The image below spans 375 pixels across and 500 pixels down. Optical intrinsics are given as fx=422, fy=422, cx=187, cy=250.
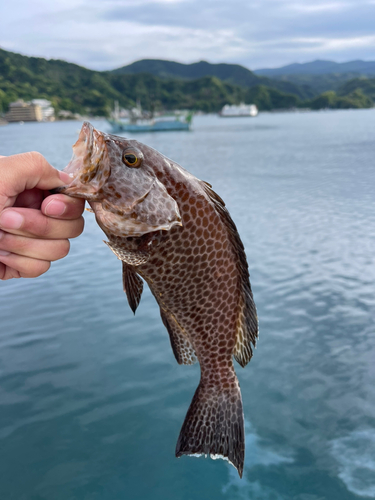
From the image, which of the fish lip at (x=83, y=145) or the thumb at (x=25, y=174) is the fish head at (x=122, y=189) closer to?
the fish lip at (x=83, y=145)

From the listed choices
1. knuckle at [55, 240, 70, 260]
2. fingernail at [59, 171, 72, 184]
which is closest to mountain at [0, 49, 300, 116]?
knuckle at [55, 240, 70, 260]

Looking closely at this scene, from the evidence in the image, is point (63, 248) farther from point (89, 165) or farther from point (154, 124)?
point (154, 124)

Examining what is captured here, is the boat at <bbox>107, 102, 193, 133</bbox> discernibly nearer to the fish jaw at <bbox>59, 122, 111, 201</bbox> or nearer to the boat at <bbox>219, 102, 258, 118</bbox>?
the fish jaw at <bbox>59, 122, 111, 201</bbox>

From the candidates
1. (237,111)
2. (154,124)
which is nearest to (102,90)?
(237,111)

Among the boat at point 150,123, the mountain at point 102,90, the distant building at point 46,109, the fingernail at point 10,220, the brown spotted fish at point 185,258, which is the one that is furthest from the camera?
the mountain at point 102,90

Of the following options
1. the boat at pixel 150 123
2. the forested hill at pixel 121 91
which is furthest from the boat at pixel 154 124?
the forested hill at pixel 121 91

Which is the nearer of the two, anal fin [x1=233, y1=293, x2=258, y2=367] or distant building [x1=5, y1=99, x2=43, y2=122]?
anal fin [x1=233, y1=293, x2=258, y2=367]

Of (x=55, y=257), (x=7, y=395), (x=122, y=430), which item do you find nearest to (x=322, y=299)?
(x=122, y=430)

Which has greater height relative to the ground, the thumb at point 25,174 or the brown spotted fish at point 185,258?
the thumb at point 25,174

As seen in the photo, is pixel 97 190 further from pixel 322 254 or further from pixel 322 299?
pixel 322 254
